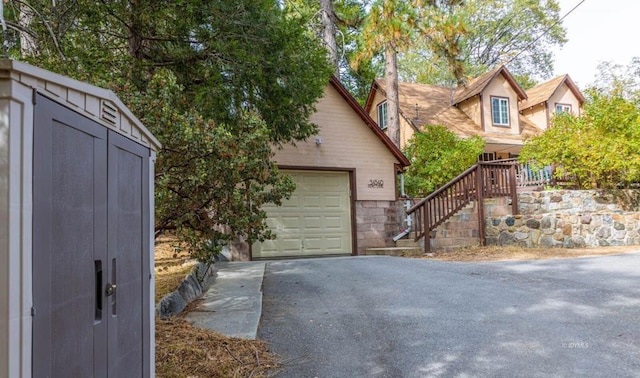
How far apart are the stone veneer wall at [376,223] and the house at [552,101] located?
12.1 m

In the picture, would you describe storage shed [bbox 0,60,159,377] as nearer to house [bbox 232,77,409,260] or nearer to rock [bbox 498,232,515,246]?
house [bbox 232,77,409,260]

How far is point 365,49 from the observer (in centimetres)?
1288

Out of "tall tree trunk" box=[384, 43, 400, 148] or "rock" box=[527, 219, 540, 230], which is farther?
"tall tree trunk" box=[384, 43, 400, 148]

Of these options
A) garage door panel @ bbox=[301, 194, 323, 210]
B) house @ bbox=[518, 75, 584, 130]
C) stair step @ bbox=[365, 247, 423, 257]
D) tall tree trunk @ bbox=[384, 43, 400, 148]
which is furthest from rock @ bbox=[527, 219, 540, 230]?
house @ bbox=[518, 75, 584, 130]

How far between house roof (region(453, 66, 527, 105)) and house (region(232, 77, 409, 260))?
8693 millimetres

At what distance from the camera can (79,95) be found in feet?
6.19

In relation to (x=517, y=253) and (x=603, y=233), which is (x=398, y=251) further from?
(x=603, y=233)

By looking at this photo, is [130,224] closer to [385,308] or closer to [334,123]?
[385,308]

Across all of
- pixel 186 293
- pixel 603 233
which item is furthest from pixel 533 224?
pixel 186 293

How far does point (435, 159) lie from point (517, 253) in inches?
224

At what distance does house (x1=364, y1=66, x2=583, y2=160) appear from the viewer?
18.0 metres

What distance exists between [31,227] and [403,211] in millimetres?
10544

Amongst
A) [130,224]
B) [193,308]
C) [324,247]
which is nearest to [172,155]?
[193,308]

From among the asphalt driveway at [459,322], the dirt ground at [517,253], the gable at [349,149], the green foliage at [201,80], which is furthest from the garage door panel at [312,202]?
the asphalt driveway at [459,322]
